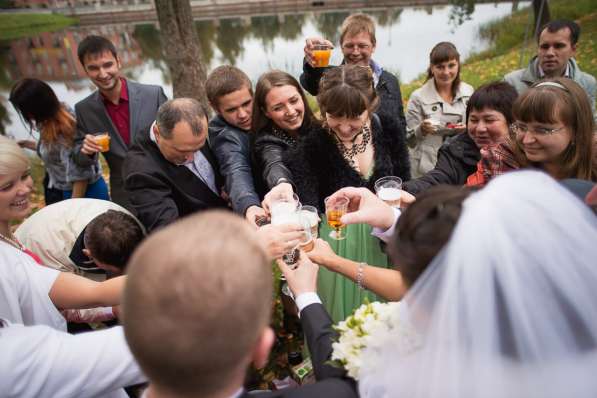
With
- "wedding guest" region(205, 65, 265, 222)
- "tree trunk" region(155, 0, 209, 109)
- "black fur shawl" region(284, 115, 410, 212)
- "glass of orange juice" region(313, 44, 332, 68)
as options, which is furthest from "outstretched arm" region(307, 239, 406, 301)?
"tree trunk" region(155, 0, 209, 109)

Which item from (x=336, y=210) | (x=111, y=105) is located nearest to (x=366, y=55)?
(x=336, y=210)

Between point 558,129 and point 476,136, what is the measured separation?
2.30ft

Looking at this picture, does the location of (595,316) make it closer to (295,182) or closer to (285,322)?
(295,182)

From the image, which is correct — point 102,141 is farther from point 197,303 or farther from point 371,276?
point 197,303

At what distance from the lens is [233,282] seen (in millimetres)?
919

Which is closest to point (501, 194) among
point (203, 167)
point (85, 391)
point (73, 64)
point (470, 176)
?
point (85, 391)

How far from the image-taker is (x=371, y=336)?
1379 mm

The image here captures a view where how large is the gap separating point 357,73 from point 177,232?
199cm

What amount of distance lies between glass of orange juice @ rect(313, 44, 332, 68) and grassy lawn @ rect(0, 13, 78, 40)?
35580 millimetres

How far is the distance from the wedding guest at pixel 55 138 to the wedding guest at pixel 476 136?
125 inches

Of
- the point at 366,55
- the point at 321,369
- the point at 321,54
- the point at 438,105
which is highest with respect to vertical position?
the point at 321,54

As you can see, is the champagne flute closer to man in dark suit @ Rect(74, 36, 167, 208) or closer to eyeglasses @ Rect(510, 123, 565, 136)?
eyeglasses @ Rect(510, 123, 565, 136)

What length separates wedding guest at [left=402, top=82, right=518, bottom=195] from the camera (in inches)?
112

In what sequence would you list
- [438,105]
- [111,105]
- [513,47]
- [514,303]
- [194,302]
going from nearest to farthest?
[194,302], [514,303], [111,105], [438,105], [513,47]
